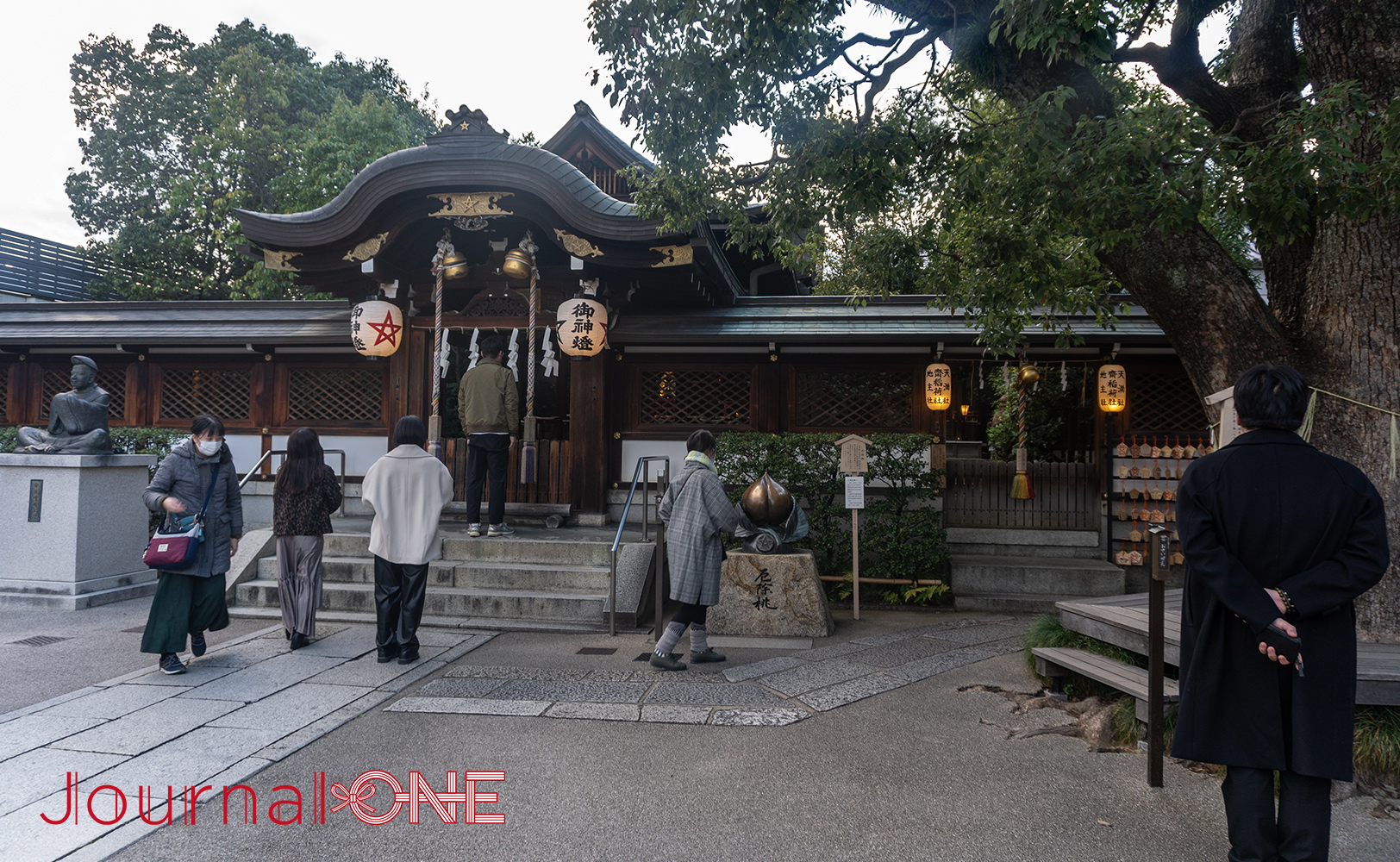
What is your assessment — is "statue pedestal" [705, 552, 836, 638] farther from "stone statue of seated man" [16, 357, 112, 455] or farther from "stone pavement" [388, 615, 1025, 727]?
"stone statue of seated man" [16, 357, 112, 455]

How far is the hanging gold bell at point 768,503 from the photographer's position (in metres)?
7.00

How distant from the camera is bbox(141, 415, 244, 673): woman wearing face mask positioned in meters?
5.38

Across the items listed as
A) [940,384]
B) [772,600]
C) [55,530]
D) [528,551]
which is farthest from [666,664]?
[55,530]

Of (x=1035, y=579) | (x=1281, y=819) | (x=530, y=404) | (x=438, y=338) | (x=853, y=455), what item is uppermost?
(x=438, y=338)

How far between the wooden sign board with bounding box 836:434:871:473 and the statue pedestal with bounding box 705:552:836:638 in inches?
52.7

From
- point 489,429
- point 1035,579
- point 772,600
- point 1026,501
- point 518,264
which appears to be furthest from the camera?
point 1026,501

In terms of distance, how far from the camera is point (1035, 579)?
8617mm

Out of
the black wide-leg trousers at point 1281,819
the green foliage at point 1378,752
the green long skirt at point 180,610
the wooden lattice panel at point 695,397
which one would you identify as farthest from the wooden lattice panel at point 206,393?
the green foliage at point 1378,752

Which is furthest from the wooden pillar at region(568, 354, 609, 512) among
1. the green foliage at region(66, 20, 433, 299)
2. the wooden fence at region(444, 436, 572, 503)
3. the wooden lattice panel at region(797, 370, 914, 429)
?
the green foliage at region(66, 20, 433, 299)

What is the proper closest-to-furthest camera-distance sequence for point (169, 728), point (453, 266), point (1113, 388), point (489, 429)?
1. point (169, 728)
2. point (489, 429)
3. point (1113, 388)
4. point (453, 266)

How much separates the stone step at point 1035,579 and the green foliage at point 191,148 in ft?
61.1

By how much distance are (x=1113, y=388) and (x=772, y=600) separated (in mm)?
5441

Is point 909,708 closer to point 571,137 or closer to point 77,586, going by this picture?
point 77,586

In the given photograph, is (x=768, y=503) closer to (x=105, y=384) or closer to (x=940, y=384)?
(x=940, y=384)
